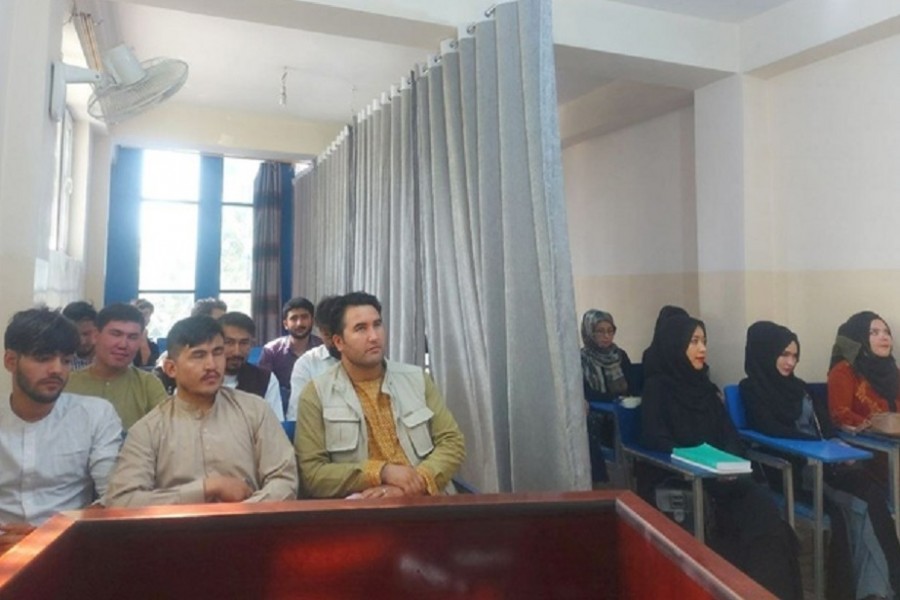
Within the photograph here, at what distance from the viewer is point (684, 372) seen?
2.85 m

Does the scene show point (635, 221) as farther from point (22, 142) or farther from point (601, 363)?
point (22, 142)

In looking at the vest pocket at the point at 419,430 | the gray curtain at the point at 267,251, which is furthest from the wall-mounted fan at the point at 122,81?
the gray curtain at the point at 267,251

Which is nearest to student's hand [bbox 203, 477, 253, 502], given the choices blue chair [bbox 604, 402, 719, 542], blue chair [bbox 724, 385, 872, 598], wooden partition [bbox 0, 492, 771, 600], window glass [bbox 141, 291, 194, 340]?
wooden partition [bbox 0, 492, 771, 600]

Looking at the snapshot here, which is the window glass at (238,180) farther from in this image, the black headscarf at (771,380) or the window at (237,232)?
the black headscarf at (771,380)

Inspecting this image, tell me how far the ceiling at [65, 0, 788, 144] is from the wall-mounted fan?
1.37 ft

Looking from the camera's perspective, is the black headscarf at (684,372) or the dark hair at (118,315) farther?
the black headscarf at (684,372)

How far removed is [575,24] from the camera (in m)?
3.15

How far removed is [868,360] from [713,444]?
2.82ft

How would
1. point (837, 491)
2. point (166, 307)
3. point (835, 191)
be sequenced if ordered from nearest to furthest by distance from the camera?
point (837, 491), point (835, 191), point (166, 307)

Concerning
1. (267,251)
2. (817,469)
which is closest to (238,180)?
(267,251)

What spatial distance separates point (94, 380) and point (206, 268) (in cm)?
457

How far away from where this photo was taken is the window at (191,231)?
6.34m

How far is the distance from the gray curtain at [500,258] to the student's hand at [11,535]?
1.59m

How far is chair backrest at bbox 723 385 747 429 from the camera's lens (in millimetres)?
2930
